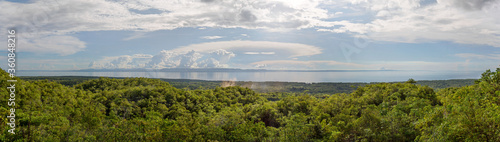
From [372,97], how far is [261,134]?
1599 cm

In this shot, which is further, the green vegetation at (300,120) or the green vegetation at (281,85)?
the green vegetation at (281,85)

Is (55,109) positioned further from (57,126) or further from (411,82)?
(411,82)

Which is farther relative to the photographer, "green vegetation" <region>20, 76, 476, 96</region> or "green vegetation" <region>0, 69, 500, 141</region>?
→ "green vegetation" <region>20, 76, 476, 96</region>

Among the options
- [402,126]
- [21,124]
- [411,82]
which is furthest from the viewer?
[411,82]

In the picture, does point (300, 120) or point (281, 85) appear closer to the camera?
point (300, 120)

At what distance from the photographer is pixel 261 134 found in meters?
18.7

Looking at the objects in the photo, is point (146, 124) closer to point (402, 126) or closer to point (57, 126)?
point (57, 126)

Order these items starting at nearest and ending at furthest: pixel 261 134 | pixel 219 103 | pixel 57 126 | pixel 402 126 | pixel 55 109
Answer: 1. pixel 57 126
2. pixel 402 126
3. pixel 261 134
4. pixel 55 109
5. pixel 219 103

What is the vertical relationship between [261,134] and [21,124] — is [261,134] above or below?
below

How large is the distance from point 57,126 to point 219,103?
28224 millimetres

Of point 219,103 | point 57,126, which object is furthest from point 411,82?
point 57,126

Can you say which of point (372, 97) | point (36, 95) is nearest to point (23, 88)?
point (36, 95)

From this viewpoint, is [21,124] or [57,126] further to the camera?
[57,126]

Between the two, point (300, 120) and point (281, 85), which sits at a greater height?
point (300, 120)
